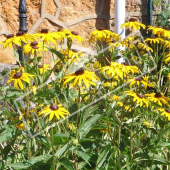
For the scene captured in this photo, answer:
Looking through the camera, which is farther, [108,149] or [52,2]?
[52,2]

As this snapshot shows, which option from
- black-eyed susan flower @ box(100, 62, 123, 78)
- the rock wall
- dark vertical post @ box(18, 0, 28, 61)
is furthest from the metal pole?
black-eyed susan flower @ box(100, 62, 123, 78)

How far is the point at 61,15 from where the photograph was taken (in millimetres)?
3311

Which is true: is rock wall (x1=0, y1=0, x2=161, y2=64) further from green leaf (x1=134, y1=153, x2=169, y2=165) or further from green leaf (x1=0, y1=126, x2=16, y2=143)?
green leaf (x1=134, y1=153, x2=169, y2=165)

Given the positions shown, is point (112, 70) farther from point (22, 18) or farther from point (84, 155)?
point (22, 18)

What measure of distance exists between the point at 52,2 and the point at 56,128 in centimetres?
207

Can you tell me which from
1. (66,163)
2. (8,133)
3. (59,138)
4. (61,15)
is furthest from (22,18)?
(66,163)

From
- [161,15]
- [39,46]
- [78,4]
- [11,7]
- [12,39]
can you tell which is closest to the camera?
[12,39]

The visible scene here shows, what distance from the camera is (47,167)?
1.36 meters

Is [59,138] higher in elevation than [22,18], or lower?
lower

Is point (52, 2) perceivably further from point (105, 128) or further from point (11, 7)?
point (105, 128)

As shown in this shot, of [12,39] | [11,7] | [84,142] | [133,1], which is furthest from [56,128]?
[133,1]

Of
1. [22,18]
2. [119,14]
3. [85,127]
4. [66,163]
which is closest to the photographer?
[66,163]

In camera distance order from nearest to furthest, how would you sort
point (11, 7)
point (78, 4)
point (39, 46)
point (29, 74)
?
point (29, 74) < point (39, 46) < point (11, 7) < point (78, 4)

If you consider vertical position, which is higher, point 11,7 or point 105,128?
point 11,7
